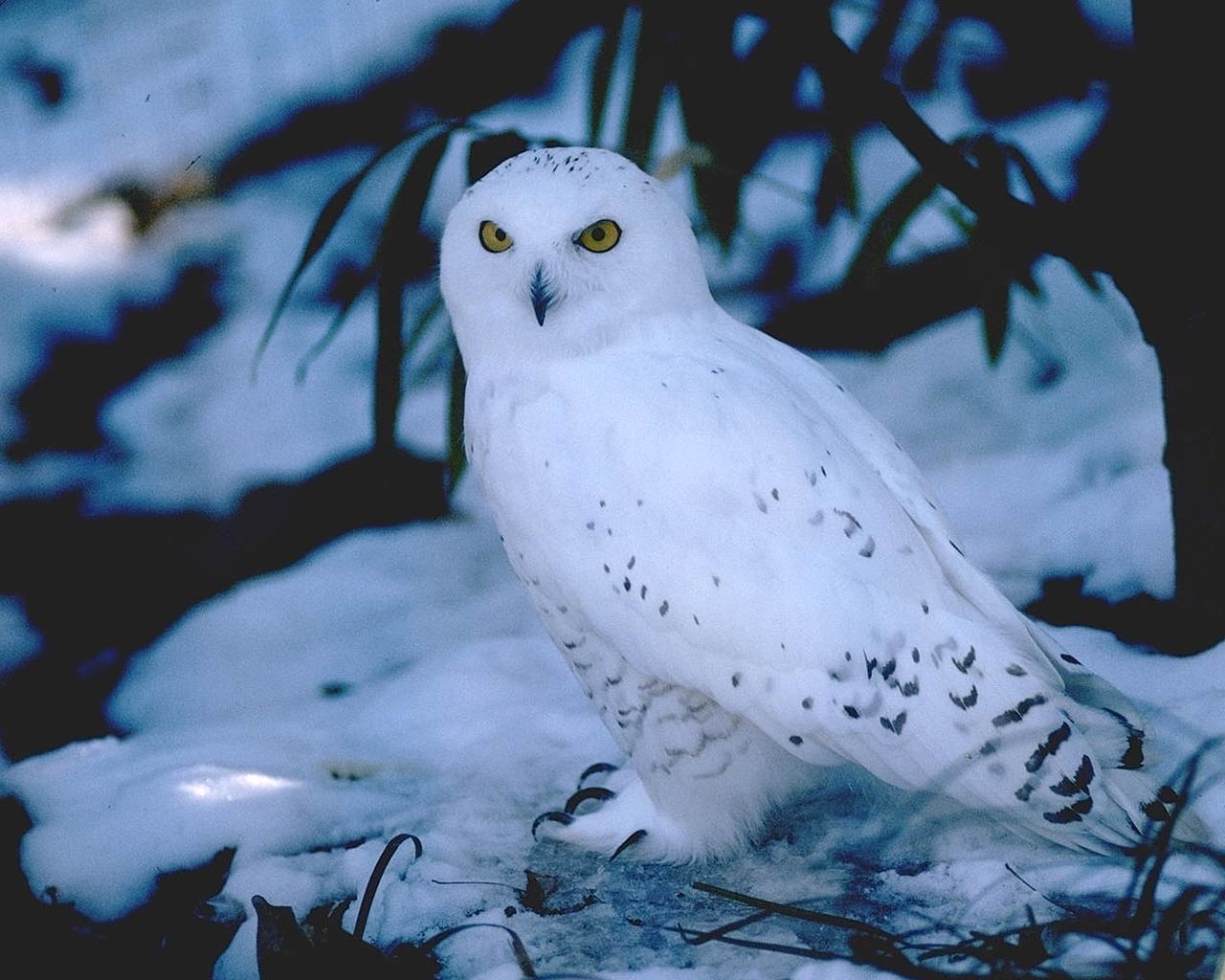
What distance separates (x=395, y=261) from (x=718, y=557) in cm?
112

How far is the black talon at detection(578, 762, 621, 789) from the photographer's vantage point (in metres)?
2.42

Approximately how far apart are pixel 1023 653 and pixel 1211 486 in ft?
2.09

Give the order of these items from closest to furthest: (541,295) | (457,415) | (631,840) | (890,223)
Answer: (541,295) → (631,840) → (457,415) → (890,223)

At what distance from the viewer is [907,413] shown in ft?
12.3

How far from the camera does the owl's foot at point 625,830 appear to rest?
2178 millimetres

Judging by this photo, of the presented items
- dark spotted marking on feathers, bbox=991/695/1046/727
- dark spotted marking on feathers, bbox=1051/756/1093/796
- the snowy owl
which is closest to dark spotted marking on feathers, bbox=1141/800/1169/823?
the snowy owl

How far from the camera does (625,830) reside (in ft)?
7.25

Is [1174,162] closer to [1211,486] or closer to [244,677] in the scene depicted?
[1211,486]

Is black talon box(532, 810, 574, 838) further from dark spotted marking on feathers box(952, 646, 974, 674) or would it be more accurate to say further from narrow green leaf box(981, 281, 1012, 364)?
narrow green leaf box(981, 281, 1012, 364)

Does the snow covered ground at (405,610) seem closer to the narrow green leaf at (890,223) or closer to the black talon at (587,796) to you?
the black talon at (587,796)

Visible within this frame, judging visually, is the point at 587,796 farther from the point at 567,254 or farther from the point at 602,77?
the point at 602,77

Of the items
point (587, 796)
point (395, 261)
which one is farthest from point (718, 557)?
point (395, 261)

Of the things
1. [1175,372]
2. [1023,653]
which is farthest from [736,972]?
[1175,372]

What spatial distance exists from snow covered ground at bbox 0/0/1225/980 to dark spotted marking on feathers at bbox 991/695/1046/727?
0.81 feet
